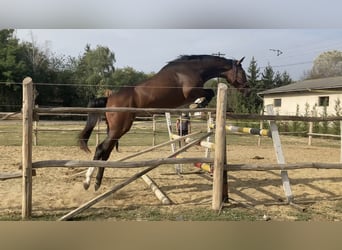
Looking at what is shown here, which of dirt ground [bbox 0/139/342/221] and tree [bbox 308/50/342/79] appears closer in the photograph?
dirt ground [bbox 0/139/342/221]

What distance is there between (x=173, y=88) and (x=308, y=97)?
1395cm

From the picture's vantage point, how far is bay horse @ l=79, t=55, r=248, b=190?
448cm

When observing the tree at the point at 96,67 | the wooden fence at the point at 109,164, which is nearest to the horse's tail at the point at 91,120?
the wooden fence at the point at 109,164

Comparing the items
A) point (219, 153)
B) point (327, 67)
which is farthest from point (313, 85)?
point (219, 153)

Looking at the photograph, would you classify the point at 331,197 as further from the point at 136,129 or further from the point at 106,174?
the point at 136,129

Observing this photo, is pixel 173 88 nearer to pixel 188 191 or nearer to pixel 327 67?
pixel 188 191

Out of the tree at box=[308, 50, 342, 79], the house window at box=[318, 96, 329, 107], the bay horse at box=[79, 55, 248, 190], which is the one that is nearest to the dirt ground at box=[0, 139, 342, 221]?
the bay horse at box=[79, 55, 248, 190]

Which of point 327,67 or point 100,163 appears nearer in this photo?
point 100,163

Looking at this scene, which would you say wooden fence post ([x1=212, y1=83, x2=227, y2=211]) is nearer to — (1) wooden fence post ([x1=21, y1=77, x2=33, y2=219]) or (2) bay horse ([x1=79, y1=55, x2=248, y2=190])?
(2) bay horse ([x1=79, y1=55, x2=248, y2=190])

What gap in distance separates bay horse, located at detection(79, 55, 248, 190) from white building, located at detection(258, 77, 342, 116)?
10927mm

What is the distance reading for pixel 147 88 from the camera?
14.8 ft

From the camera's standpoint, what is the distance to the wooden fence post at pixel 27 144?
136 inches

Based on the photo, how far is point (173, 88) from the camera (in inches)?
176

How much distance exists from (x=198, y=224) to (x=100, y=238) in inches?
37.2
